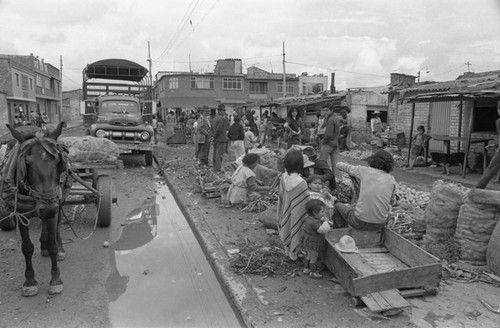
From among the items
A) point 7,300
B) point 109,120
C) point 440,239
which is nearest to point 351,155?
point 109,120

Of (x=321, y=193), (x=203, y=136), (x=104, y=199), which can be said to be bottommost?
(x=104, y=199)

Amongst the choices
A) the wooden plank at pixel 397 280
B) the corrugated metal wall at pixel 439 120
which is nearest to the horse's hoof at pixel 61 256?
the wooden plank at pixel 397 280

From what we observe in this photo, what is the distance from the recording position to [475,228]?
4.66 meters

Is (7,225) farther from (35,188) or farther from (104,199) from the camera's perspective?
(35,188)

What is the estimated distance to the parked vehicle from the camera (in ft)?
44.2

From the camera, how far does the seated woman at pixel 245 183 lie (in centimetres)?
765

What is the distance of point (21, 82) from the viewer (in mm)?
47250

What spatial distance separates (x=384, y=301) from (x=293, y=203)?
150cm

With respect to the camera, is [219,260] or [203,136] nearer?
[219,260]

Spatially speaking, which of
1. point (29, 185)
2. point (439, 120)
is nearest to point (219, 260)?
point (29, 185)

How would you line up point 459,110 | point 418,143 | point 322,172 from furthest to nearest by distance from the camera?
point 459,110 → point 418,143 → point 322,172

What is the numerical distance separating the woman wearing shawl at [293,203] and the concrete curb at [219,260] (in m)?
0.74

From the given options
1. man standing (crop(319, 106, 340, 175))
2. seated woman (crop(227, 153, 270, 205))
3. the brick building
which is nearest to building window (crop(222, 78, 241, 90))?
the brick building

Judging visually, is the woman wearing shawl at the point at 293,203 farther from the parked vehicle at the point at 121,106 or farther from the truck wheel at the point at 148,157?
the truck wheel at the point at 148,157
